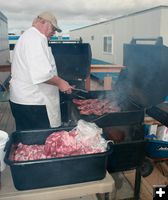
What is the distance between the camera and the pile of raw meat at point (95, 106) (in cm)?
259

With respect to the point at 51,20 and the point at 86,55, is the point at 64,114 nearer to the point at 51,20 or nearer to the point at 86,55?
the point at 86,55

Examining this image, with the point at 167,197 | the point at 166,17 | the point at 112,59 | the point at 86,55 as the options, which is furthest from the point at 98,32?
the point at 167,197

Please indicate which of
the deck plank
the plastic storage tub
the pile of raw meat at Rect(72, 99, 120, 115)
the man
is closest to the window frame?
the deck plank

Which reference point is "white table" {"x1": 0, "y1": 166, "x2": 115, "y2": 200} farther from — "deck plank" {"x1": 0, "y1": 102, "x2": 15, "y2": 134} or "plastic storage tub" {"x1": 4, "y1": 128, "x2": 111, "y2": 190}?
"deck plank" {"x1": 0, "y1": 102, "x2": 15, "y2": 134}

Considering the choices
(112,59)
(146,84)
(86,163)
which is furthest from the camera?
(112,59)

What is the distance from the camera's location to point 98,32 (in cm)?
1060

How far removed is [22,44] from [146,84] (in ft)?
4.10

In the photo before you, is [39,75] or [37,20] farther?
[37,20]

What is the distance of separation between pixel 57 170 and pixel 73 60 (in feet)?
9.66

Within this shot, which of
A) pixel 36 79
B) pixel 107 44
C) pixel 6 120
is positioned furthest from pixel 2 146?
pixel 107 44

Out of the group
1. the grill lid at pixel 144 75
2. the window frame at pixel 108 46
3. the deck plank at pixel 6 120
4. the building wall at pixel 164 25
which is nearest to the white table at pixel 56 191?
the grill lid at pixel 144 75

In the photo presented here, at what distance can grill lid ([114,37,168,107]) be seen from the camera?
2.24 meters

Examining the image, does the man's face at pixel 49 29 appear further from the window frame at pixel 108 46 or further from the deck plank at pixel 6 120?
the window frame at pixel 108 46

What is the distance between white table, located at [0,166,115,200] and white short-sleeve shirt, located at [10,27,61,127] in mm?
1003
